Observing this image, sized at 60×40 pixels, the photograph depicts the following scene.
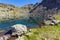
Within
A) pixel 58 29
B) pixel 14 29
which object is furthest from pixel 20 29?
pixel 58 29

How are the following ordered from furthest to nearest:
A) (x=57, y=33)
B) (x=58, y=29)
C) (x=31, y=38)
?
1. (x=58, y=29)
2. (x=57, y=33)
3. (x=31, y=38)

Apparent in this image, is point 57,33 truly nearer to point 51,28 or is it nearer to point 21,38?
point 51,28

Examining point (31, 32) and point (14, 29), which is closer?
point (31, 32)

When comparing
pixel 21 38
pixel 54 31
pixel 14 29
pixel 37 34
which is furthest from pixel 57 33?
pixel 14 29

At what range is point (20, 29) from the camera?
89.5 feet

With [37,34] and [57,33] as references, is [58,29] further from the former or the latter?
[37,34]

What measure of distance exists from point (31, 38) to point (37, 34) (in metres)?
1.54

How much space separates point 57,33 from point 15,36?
225 inches

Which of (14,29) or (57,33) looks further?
(14,29)

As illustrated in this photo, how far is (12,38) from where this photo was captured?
84.0 ft

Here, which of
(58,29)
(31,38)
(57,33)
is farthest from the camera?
(58,29)

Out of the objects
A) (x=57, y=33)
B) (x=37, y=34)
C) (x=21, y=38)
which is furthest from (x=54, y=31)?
(x=21, y=38)

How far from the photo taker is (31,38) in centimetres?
2361

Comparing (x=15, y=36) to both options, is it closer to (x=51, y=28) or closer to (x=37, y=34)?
(x=37, y=34)
